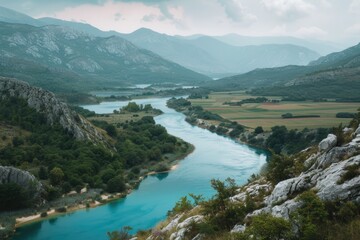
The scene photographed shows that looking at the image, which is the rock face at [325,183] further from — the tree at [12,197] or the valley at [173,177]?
the tree at [12,197]

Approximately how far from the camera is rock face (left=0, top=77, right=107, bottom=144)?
80.8m

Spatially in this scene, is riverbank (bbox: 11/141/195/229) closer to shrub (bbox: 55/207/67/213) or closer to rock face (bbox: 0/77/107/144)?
shrub (bbox: 55/207/67/213)

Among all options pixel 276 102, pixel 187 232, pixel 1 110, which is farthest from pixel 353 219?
pixel 276 102

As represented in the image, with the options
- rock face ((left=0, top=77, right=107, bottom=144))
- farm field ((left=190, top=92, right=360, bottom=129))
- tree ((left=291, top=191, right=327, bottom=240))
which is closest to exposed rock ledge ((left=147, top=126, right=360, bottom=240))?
tree ((left=291, top=191, right=327, bottom=240))

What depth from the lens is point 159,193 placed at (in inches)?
2443

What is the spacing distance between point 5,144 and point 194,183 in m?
33.7

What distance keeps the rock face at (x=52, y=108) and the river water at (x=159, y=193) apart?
1916 cm

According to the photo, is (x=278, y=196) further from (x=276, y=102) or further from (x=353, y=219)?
(x=276, y=102)

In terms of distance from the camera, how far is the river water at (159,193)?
47250mm

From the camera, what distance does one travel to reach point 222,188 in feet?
78.1

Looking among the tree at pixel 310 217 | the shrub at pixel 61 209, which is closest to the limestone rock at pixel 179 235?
the tree at pixel 310 217

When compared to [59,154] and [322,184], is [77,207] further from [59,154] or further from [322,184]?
[322,184]

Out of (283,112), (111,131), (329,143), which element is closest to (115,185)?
(111,131)

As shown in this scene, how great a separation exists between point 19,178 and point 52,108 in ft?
102
